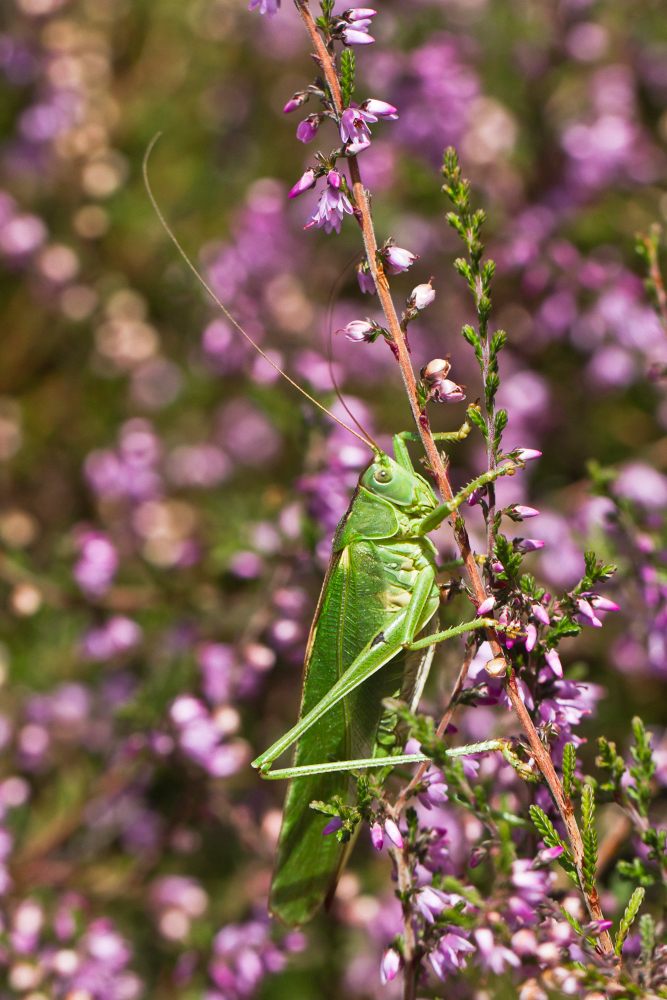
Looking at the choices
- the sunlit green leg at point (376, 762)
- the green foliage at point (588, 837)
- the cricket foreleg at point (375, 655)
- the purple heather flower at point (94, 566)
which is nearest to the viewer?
the green foliage at point (588, 837)

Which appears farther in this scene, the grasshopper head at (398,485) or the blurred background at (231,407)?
the blurred background at (231,407)

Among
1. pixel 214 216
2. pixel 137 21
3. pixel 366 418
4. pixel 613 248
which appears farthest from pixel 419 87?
pixel 137 21

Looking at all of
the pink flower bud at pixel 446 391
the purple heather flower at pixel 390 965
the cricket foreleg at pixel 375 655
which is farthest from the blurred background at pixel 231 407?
the pink flower bud at pixel 446 391

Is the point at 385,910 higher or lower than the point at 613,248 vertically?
lower

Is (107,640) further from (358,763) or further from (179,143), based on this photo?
(179,143)

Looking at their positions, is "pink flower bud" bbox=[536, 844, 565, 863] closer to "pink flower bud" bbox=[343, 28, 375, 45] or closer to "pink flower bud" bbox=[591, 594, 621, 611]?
"pink flower bud" bbox=[591, 594, 621, 611]

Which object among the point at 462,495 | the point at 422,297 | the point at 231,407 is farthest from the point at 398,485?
the point at 231,407

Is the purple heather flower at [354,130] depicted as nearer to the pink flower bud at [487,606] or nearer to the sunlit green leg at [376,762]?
the pink flower bud at [487,606]
